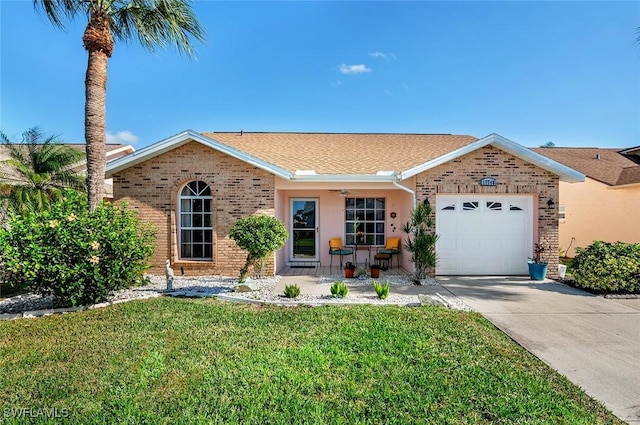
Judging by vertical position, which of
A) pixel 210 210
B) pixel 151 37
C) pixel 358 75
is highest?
pixel 358 75

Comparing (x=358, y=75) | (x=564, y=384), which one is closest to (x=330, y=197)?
(x=358, y=75)

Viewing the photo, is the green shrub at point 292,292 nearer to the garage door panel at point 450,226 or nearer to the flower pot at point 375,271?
the flower pot at point 375,271

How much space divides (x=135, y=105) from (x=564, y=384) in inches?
803

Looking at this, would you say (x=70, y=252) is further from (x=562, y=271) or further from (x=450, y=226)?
(x=562, y=271)

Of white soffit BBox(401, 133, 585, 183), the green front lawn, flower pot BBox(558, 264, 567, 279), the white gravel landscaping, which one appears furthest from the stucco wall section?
the green front lawn

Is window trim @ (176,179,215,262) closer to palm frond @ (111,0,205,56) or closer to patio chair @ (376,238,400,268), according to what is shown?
palm frond @ (111,0,205,56)

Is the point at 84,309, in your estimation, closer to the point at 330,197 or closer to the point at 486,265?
the point at 330,197

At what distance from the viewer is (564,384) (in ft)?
12.5

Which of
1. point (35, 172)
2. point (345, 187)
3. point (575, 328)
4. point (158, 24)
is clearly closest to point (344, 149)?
point (345, 187)

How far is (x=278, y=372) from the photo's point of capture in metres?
3.95

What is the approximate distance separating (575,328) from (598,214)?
1172 centimetres

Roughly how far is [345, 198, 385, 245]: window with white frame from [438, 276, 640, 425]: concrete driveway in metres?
3.62

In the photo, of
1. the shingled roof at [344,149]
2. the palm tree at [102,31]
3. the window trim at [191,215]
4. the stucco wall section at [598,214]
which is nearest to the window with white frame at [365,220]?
the shingled roof at [344,149]

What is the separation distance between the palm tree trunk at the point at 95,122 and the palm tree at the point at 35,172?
8.97ft
